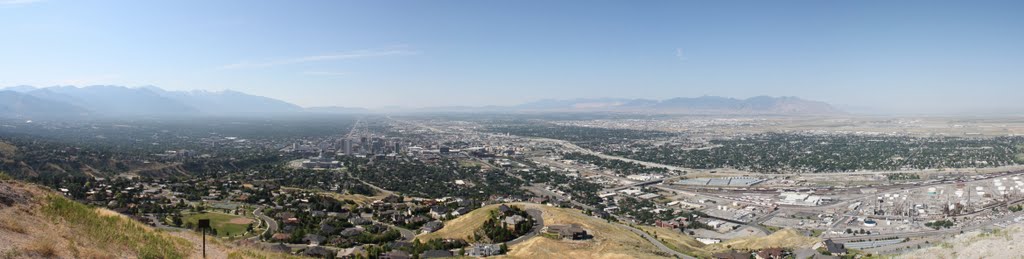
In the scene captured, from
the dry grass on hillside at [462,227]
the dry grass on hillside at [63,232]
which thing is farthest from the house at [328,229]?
the dry grass on hillside at [63,232]

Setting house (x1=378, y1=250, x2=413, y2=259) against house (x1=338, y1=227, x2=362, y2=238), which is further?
house (x1=338, y1=227, x2=362, y2=238)

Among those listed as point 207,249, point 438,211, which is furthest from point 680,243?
point 207,249

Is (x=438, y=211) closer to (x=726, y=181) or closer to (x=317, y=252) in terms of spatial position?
(x=317, y=252)

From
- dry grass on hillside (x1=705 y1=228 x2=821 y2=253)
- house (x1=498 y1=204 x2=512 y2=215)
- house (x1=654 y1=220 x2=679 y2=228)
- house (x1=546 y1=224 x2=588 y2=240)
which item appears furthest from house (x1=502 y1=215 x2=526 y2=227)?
house (x1=654 y1=220 x2=679 y2=228)

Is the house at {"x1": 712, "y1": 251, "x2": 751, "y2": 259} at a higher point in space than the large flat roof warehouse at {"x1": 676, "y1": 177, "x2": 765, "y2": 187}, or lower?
higher

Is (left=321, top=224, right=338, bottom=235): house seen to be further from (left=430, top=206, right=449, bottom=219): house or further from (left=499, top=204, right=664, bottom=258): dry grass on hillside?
(left=499, top=204, right=664, bottom=258): dry grass on hillside

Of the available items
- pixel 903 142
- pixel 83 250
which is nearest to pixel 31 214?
pixel 83 250
